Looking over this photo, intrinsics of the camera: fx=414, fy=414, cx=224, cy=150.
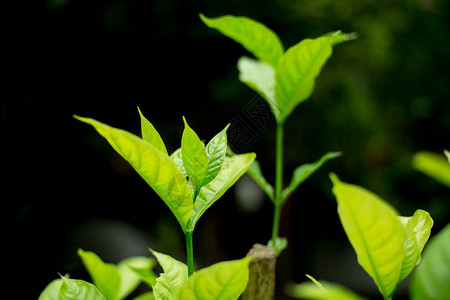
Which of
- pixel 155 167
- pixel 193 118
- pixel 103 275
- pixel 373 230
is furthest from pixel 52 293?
pixel 193 118

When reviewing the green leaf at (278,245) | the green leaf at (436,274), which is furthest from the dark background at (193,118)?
the green leaf at (436,274)

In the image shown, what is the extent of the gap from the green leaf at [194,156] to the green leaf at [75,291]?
0.13 meters

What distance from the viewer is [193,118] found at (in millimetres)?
1676

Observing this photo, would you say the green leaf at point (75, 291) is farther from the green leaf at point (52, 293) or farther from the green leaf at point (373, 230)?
the green leaf at point (373, 230)

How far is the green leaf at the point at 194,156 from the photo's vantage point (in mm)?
343

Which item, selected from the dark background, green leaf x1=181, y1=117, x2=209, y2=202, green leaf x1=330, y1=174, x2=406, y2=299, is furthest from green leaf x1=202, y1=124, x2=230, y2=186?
the dark background

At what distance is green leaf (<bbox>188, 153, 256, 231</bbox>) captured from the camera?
1.14ft

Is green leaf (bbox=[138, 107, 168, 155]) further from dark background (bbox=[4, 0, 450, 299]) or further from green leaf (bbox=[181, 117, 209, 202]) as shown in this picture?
dark background (bbox=[4, 0, 450, 299])

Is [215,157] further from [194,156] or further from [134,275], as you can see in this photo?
[134,275]

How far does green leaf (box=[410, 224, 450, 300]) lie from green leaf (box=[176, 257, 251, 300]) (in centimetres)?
11

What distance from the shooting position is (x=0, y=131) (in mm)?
1087

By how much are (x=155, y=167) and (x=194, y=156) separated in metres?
0.04

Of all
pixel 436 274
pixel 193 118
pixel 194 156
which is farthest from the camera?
pixel 193 118

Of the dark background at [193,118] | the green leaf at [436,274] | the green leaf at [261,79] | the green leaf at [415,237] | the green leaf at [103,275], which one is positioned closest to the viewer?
the green leaf at [436,274]
